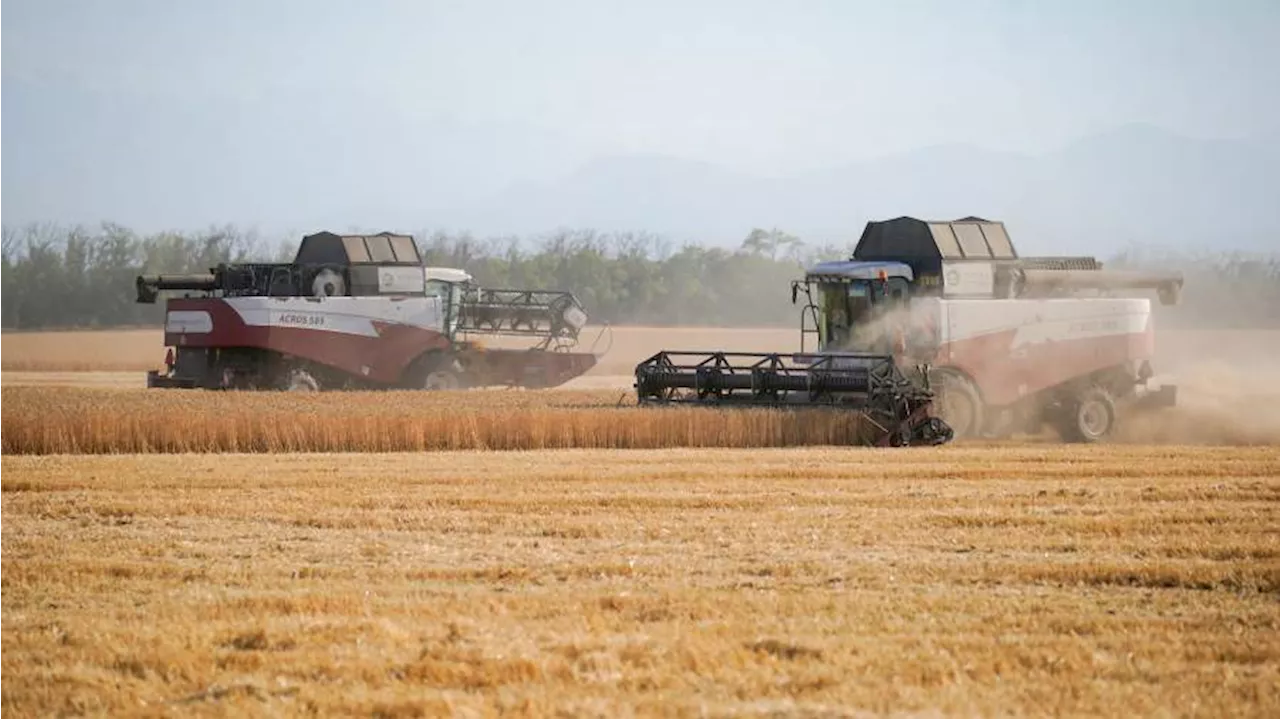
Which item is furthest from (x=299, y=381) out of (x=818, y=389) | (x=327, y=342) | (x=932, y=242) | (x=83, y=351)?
(x=83, y=351)

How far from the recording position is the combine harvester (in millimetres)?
22438

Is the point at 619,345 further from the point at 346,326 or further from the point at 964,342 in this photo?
the point at 964,342

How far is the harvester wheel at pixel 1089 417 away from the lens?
23.5 meters

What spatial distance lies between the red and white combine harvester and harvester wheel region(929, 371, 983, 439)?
9.72 metres

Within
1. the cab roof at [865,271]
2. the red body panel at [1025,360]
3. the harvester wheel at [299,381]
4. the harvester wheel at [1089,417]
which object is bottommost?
the harvester wheel at [1089,417]

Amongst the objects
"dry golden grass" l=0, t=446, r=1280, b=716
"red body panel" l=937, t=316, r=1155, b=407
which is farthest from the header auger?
"dry golden grass" l=0, t=446, r=1280, b=716

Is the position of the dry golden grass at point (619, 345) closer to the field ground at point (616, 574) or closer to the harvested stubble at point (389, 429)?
the harvested stubble at point (389, 429)

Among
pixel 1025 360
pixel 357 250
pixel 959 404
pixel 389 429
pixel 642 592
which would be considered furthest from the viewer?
pixel 357 250

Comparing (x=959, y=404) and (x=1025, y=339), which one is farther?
(x=1025, y=339)

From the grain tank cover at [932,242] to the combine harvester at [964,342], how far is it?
20 millimetres

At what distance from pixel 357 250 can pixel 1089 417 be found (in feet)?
43.1

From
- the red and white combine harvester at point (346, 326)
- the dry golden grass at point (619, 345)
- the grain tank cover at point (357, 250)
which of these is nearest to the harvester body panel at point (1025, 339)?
the dry golden grass at point (619, 345)

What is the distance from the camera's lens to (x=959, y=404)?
898 inches

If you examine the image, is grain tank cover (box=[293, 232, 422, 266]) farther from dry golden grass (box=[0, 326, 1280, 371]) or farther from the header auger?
the header auger
